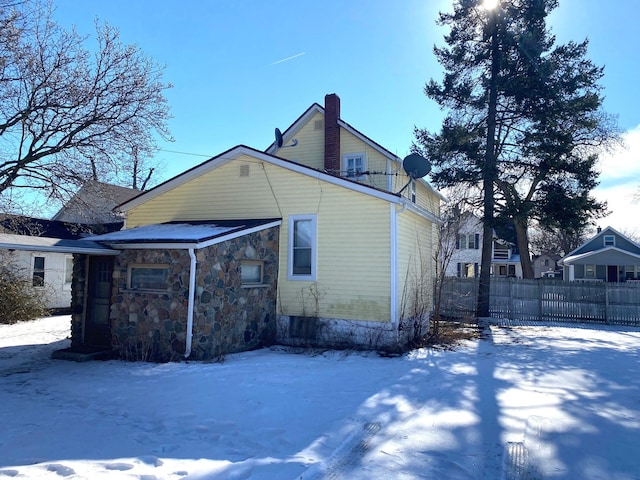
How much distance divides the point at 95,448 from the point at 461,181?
600 inches

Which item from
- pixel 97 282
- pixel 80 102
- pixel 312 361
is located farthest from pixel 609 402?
pixel 80 102

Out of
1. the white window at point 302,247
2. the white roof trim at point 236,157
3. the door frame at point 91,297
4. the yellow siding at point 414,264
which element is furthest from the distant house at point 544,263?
the door frame at point 91,297

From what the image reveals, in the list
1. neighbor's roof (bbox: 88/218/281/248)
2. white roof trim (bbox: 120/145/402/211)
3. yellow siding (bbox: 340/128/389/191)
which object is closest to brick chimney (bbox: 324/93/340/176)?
yellow siding (bbox: 340/128/389/191)

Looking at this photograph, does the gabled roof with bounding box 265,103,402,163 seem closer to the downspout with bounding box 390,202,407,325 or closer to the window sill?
the downspout with bounding box 390,202,407,325

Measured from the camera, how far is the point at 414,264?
1178 cm

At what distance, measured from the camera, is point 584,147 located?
19.7 meters

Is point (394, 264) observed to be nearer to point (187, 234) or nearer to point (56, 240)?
point (187, 234)

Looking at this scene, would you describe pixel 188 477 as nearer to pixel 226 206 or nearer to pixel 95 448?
pixel 95 448

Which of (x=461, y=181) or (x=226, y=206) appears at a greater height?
(x=461, y=181)

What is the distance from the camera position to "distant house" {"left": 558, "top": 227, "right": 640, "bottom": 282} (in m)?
29.9

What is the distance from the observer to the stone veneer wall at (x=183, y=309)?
8.35 meters

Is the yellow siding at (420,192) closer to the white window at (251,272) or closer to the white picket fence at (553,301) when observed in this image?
the white picket fence at (553,301)

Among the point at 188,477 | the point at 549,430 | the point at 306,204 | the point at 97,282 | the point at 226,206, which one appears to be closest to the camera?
the point at 188,477

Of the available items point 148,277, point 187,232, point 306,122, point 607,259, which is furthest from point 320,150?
point 607,259
